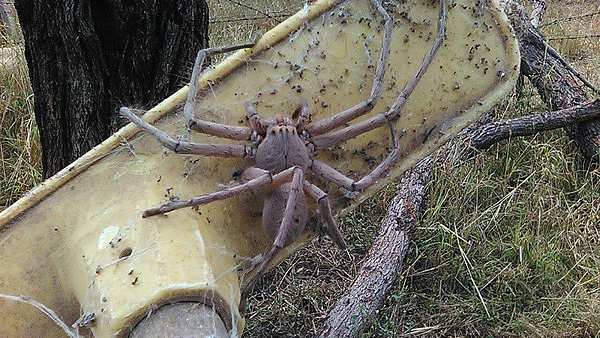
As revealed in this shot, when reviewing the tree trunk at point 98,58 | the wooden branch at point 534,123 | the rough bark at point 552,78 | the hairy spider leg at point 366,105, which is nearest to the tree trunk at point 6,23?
the tree trunk at point 98,58

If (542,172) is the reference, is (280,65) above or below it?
above

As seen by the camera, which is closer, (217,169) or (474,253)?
(217,169)

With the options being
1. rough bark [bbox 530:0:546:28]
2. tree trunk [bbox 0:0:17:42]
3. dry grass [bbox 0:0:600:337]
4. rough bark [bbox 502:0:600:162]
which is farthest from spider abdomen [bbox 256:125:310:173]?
rough bark [bbox 530:0:546:28]

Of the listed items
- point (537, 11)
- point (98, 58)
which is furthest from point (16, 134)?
point (537, 11)

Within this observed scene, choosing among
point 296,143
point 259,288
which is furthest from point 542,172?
point 296,143

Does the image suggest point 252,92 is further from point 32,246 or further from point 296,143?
point 32,246

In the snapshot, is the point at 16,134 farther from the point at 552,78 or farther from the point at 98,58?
the point at 552,78
